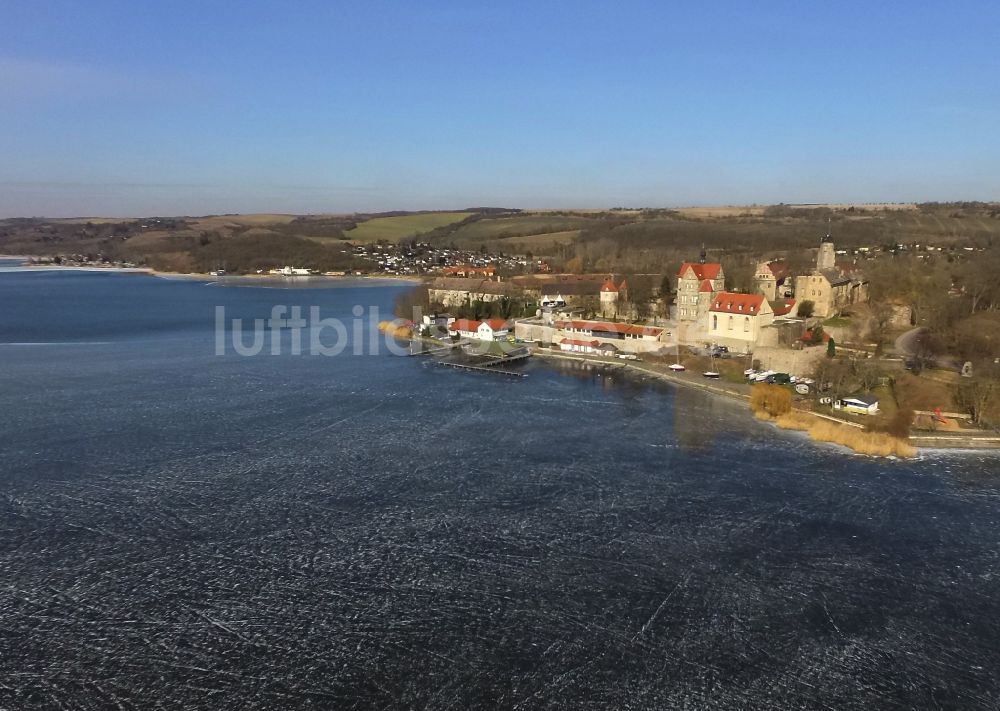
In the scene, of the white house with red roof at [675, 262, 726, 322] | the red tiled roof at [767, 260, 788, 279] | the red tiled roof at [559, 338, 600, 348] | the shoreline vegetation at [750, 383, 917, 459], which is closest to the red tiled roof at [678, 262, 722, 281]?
the white house with red roof at [675, 262, 726, 322]

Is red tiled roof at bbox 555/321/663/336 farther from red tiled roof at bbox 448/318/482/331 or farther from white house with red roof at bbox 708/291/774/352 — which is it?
red tiled roof at bbox 448/318/482/331

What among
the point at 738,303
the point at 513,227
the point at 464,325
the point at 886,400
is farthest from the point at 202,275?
the point at 886,400

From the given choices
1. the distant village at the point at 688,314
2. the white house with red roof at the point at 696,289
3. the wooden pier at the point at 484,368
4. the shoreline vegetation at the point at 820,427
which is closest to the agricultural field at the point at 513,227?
the distant village at the point at 688,314

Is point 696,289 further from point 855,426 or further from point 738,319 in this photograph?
point 855,426

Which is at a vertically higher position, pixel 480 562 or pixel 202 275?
pixel 202 275

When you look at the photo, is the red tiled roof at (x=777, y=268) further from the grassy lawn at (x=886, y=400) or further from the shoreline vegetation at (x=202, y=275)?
the shoreline vegetation at (x=202, y=275)

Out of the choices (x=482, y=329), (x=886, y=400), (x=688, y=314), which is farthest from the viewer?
(x=482, y=329)
